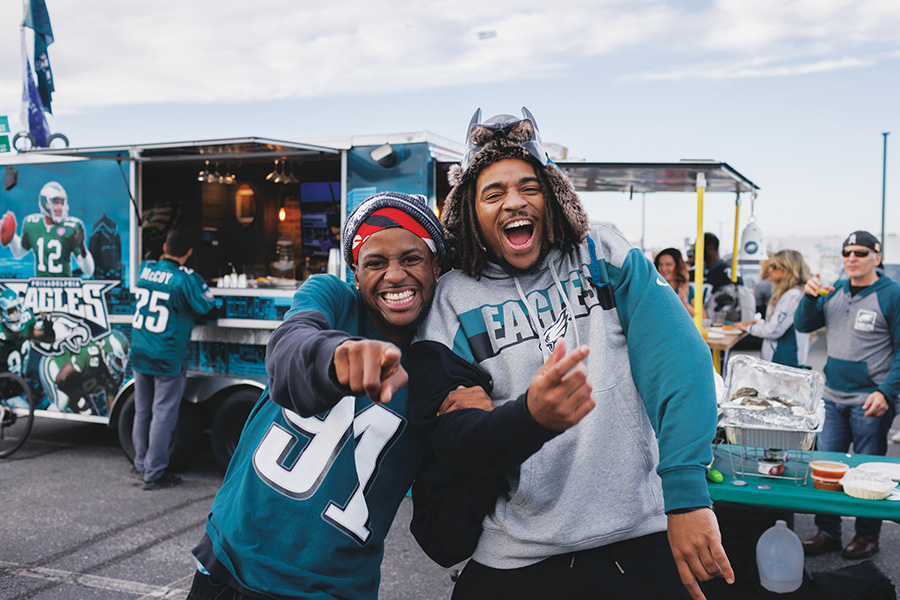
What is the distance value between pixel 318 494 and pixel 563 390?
68 cm

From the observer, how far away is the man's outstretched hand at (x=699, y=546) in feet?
4.58

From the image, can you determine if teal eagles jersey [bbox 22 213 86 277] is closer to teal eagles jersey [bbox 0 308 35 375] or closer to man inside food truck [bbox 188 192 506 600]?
teal eagles jersey [bbox 0 308 35 375]

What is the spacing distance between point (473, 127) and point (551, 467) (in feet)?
2.73

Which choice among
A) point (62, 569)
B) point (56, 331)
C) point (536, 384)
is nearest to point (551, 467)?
point (536, 384)

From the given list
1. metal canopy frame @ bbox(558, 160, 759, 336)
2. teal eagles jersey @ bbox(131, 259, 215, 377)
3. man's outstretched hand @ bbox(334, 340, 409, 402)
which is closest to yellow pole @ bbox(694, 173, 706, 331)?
metal canopy frame @ bbox(558, 160, 759, 336)

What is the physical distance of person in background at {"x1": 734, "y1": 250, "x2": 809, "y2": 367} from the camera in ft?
20.3

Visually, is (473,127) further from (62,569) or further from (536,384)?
(62,569)

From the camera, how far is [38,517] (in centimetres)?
498

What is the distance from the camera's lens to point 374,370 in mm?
1157

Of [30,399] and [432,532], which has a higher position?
[432,532]

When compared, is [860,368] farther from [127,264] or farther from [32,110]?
[32,110]

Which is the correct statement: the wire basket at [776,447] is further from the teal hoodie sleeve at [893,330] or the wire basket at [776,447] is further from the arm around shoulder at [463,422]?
the arm around shoulder at [463,422]

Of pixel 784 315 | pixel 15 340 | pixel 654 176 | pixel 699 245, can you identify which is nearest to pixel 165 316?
pixel 15 340

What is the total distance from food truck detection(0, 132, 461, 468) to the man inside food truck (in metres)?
3.77
